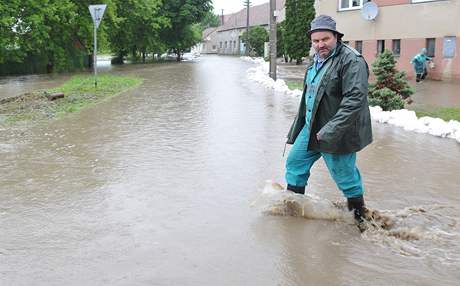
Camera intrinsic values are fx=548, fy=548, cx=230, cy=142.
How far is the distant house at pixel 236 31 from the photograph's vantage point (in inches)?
3504

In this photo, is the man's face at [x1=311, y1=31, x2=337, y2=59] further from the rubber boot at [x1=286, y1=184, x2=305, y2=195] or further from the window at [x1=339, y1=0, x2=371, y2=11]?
the window at [x1=339, y1=0, x2=371, y2=11]

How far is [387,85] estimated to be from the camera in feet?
38.0

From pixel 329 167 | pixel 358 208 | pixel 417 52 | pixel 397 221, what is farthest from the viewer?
pixel 417 52

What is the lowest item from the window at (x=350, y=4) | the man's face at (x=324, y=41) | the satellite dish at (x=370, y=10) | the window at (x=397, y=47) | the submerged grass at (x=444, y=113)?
the submerged grass at (x=444, y=113)

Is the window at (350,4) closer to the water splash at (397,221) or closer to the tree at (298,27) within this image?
the tree at (298,27)

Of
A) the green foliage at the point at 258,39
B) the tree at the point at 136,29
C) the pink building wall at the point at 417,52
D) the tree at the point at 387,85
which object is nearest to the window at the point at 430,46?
the pink building wall at the point at 417,52

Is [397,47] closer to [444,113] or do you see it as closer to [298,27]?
[444,113]

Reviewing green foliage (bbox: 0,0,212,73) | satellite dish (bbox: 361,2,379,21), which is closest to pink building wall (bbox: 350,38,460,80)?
satellite dish (bbox: 361,2,379,21)

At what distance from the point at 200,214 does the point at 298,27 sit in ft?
130

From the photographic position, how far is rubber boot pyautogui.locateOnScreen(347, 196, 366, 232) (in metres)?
4.66

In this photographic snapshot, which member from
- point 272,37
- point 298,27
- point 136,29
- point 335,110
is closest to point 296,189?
point 335,110

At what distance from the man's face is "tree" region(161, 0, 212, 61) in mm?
46475

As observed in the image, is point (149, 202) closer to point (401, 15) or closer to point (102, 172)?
point (102, 172)

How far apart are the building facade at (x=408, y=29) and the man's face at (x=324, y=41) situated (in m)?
18.8
